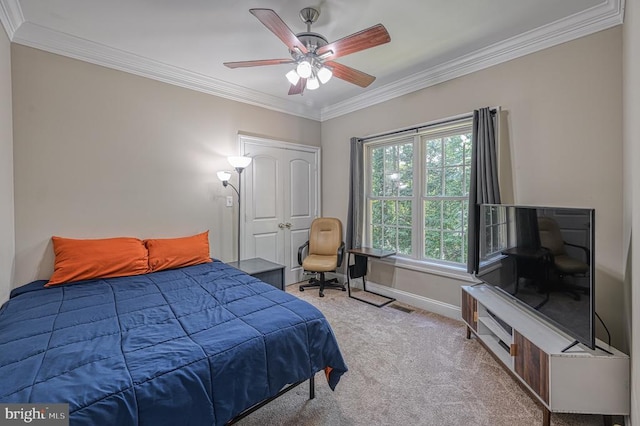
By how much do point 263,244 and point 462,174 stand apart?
2643 mm

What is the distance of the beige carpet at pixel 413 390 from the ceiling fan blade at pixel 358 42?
234cm

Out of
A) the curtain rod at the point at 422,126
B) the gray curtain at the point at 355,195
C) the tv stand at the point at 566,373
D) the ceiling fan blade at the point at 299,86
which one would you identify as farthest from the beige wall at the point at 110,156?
the tv stand at the point at 566,373

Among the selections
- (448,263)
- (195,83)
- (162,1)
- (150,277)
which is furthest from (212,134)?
(448,263)

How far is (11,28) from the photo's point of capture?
2.23 metres

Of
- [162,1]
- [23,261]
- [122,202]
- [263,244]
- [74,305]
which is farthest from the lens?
[263,244]

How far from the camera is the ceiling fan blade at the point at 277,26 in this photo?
1.63 meters

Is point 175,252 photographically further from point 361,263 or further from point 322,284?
point 361,263

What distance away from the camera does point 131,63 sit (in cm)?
283

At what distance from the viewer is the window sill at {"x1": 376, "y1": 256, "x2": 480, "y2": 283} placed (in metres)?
3.00

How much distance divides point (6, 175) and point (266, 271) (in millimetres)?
2231

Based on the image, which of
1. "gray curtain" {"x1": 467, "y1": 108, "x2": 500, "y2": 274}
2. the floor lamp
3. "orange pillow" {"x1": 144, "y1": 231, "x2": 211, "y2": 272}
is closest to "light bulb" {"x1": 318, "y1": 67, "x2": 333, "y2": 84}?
the floor lamp

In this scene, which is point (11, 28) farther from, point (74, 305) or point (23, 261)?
point (74, 305)

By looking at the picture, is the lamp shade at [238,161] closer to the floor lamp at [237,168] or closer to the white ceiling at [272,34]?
the floor lamp at [237,168]

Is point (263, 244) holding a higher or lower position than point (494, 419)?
higher
